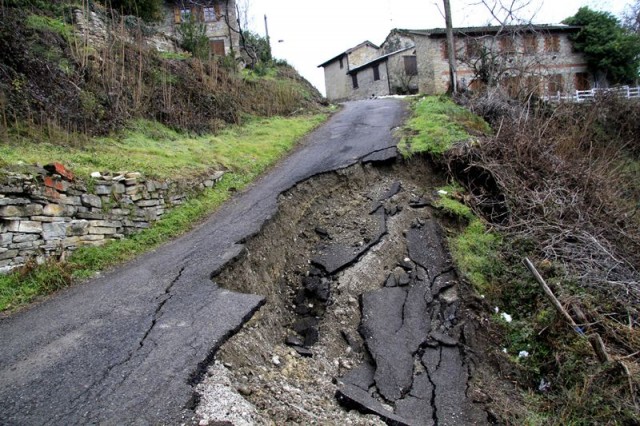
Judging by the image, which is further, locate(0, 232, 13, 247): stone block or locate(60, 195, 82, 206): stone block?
locate(60, 195, 82, 206): stone block

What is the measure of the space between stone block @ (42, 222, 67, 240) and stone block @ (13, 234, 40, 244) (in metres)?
0.11

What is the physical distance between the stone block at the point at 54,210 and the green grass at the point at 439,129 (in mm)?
5781

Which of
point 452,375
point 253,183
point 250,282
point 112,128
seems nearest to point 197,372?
point 250,282

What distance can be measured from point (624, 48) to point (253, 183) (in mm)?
27459

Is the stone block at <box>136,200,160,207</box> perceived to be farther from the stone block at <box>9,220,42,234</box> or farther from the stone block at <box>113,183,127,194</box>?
the stone block at <box>9,220,42,234</box>

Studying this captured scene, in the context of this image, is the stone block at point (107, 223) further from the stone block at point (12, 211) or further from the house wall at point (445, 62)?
the house wall at point (445, 62)

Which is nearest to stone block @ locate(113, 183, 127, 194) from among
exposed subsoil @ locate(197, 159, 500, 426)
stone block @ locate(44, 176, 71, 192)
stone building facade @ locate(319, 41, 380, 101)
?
stone block @ locate(44, 176, 71, 192)

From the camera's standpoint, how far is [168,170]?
7383mm

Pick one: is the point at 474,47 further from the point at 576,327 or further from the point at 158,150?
the point at 576,327

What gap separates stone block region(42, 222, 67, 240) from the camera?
5285 mm

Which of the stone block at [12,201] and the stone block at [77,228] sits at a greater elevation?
the stone block at [12,201]

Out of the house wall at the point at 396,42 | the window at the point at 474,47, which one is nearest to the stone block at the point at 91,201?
the window at the point at 474,47

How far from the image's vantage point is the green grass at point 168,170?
491 centimetres

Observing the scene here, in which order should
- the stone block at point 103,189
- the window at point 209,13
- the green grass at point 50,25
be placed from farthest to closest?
1. the window at point 209,13
2. the green grass at point 50,25
3. the stone block at point 103,189
